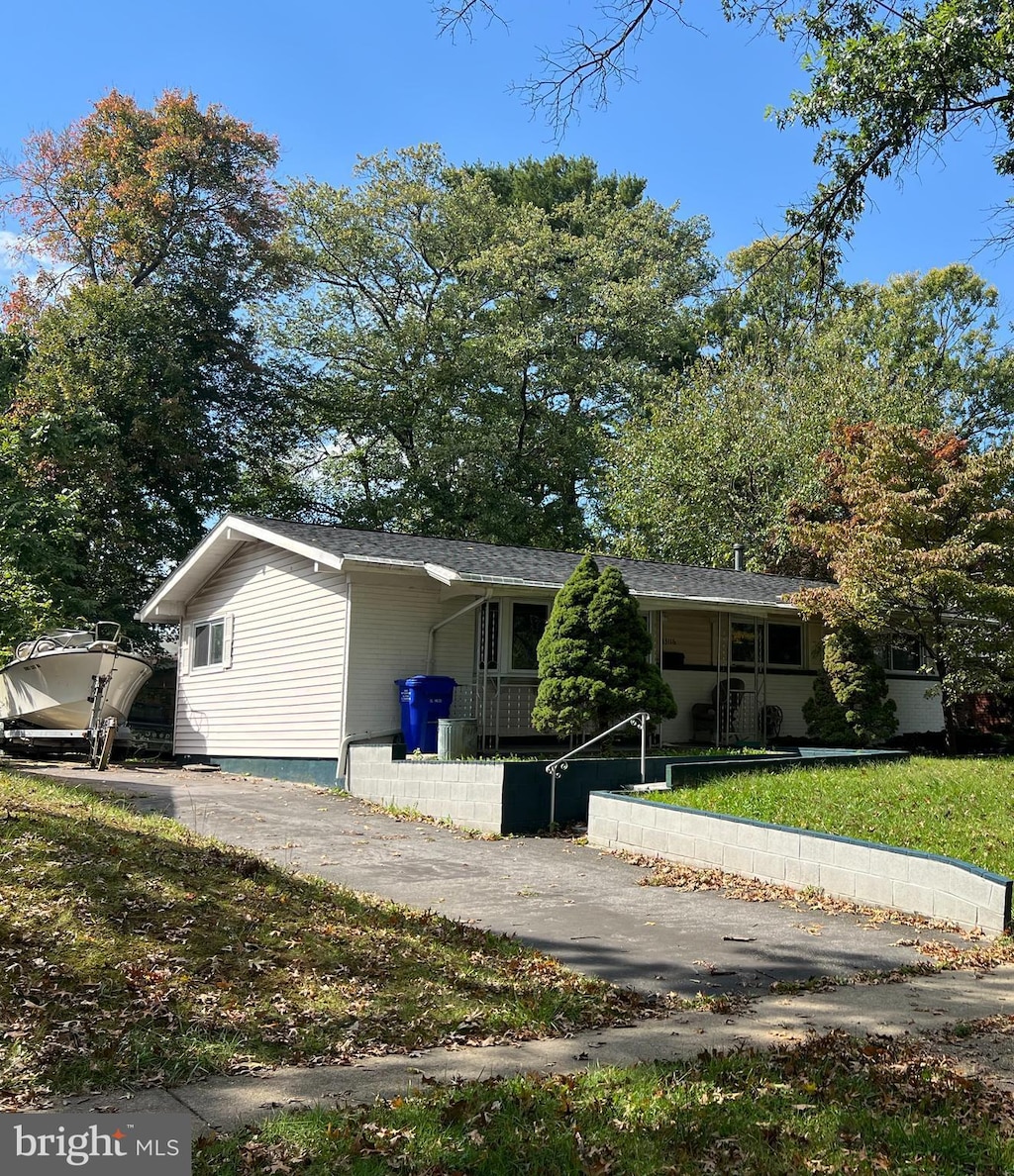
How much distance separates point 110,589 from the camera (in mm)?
28391

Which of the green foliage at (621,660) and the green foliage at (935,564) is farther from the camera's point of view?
the green foliage at (935,564)

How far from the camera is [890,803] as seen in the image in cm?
1141

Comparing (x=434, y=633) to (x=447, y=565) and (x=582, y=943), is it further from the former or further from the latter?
(x=582, y=943)

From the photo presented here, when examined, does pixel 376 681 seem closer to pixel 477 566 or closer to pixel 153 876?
pixel 477 566

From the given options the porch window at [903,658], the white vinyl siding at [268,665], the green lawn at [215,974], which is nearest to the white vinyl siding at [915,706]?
the porch window at [903,658]

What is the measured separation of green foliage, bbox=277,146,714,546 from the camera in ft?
107

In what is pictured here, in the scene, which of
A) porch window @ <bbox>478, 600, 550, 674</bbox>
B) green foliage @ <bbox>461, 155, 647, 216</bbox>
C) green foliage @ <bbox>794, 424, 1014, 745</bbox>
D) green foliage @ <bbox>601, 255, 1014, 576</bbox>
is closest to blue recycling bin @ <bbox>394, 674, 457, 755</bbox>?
porch window @ <bbox>478, 600, 550, 674</bbox>

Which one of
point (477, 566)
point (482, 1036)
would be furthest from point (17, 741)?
point (482, 1036)

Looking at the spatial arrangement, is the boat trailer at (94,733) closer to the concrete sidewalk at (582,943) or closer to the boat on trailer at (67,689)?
the boat on trailer at (67,689)

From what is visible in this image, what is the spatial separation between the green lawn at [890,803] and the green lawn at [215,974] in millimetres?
4639

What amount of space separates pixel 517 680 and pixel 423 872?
711 centimetres

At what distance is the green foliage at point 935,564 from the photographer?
16.6 metres

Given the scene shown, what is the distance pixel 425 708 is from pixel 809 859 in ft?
23.4

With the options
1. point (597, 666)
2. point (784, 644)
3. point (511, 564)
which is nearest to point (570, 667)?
point (597, 666)
